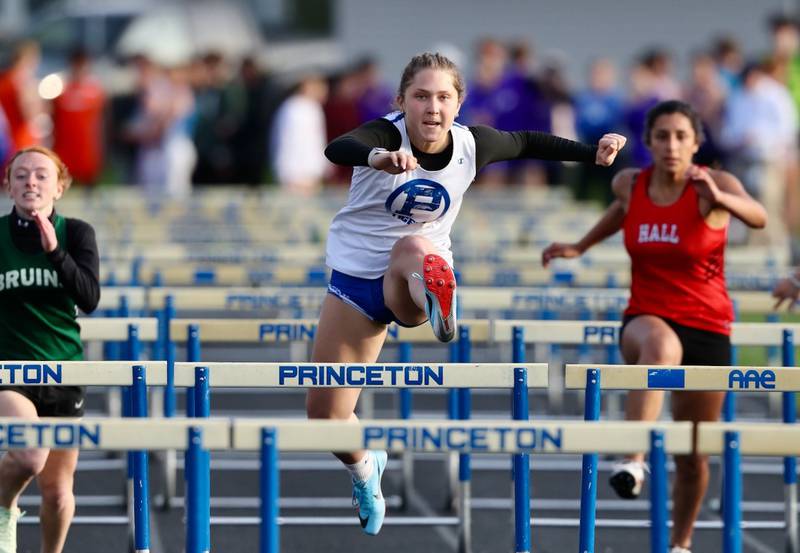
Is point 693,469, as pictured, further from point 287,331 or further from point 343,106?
point 343,106

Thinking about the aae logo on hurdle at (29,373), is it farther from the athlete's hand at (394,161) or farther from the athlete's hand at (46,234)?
the athlete's hand at (394,161)

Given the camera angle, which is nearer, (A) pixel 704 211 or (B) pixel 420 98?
(B) pixel 420 98

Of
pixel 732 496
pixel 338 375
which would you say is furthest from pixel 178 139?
pixel 732 496

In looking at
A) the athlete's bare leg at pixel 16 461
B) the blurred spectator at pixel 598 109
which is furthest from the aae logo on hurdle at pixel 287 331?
the blurred spectator at pixel 598 109

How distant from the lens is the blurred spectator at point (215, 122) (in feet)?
67.7

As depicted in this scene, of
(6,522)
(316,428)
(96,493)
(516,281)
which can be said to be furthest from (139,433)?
(516,281)

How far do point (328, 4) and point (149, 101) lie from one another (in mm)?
12823

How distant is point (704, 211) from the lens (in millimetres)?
7430

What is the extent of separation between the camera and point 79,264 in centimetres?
661

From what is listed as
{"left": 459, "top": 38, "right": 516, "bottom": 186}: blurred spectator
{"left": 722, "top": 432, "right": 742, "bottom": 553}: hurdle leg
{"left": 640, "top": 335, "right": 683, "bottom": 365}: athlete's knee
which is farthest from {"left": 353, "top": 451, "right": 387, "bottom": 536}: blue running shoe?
{"left": 459, "top": 38, "right": 516, "bottom": 186}: blurred spectator

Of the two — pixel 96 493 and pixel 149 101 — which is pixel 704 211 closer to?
pixel 96 493

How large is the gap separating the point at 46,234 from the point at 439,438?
2.10m

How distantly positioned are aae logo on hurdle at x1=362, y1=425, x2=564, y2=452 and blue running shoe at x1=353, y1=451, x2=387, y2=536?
1878mm

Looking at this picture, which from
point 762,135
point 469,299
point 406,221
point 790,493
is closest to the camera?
point 406,221
